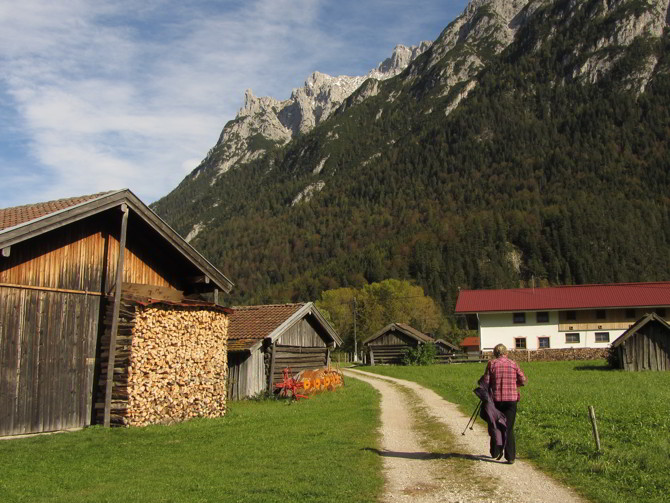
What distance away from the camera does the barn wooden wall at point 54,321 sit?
15531 mm

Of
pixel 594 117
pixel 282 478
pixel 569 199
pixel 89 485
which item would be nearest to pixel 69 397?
pixel 89 485

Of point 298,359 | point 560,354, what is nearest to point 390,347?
point 560,354

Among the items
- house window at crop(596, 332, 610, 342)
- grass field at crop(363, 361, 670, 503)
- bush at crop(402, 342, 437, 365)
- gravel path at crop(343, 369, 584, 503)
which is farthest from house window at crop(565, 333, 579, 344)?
gravel path at crop(343, 369, 584, 503)

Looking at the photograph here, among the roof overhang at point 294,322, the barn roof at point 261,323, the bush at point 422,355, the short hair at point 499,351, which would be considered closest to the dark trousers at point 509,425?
the short hair at point 499,351

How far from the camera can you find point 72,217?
16484 millimetres

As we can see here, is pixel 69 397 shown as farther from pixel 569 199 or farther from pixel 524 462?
pixel 569 199

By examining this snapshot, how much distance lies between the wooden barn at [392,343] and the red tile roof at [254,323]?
1223 inches

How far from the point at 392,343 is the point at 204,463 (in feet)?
165

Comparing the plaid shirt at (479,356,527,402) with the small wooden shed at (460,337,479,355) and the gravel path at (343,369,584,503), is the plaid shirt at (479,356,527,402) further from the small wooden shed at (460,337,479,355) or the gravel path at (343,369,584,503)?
the small wooden shed at (460,337,479,355)

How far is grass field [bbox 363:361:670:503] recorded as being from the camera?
9.45 m

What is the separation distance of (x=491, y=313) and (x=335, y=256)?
128m

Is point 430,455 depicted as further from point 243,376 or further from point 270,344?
point 270,344

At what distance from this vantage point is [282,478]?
10367 millimetres

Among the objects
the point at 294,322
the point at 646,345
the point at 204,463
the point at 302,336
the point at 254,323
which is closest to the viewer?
the point at 204,463
